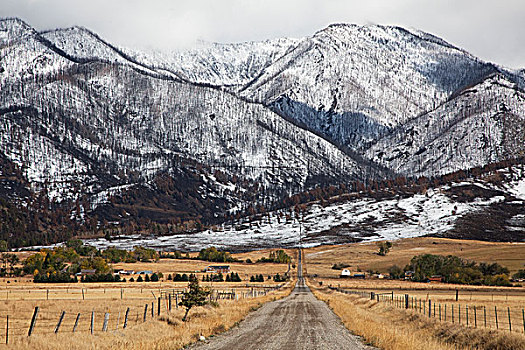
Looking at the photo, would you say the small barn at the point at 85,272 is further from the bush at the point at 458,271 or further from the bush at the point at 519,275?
the bush at the point at 519,275

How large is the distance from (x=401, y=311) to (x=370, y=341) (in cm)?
1206

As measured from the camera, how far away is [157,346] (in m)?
23.6

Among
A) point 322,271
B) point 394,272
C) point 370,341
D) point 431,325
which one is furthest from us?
point 322,271

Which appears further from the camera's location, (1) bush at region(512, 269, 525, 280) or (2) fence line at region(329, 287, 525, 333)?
(1) bush at region(512, 269, 525, 280)

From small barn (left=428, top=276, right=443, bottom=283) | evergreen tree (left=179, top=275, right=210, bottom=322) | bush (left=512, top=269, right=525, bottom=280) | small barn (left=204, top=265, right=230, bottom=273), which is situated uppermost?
evergreen tree (left=179, top=275, right=210, bottom=322)

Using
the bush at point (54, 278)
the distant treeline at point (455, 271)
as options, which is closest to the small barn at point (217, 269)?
the bush at point (54, 278)

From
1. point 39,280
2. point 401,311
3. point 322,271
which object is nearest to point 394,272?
point 322,271

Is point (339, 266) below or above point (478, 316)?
below

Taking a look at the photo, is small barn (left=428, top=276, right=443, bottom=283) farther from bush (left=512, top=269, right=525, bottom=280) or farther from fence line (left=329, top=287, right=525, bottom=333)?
fence line (left=329, top=287, right=525, bottom=333)

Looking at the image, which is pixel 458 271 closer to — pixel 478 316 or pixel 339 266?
pixel 339 266

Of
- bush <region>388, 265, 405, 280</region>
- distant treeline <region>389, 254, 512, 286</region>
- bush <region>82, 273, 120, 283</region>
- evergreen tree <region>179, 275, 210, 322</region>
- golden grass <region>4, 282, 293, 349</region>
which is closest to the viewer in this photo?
golden grass <region>4, 282, 293, 349</region>

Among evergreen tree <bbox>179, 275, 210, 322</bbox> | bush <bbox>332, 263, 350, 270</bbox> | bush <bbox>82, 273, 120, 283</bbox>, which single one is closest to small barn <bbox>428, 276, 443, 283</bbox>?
bush <bbox>332, 263, 350, 270</bbox>

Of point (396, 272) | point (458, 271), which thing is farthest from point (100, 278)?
point (458, 271)

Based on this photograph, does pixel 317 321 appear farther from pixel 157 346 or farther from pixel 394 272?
pixel 394 272
